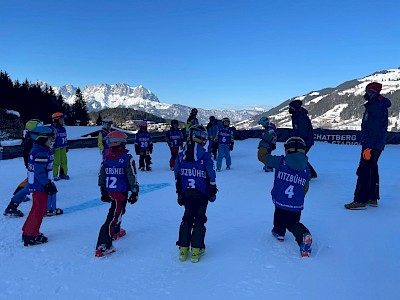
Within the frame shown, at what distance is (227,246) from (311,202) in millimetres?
3287

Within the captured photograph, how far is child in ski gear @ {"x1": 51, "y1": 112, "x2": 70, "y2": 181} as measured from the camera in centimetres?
1045

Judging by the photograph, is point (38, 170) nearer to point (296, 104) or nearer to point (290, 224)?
point (290, 224)

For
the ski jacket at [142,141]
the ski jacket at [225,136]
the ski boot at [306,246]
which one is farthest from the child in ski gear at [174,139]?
the ski boot at [306,246]

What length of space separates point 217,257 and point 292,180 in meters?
1.57

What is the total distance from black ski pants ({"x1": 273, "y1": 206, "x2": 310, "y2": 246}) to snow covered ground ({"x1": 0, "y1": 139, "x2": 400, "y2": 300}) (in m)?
0.23

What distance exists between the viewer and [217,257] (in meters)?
4.71

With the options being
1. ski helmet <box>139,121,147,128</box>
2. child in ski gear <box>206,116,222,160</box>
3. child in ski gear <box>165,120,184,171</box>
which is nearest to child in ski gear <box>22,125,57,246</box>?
ski helmet <box>139,121,147,128</box>

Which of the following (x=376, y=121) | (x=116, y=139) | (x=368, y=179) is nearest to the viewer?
(x=116, y=139)

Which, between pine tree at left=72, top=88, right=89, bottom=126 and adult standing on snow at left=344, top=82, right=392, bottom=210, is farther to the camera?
pine tree at left=72, top=88, right=89, bottom=126

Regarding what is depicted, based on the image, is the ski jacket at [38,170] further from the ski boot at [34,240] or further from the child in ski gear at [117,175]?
the child in ski gear at [117,175]

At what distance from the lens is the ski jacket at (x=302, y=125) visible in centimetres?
924

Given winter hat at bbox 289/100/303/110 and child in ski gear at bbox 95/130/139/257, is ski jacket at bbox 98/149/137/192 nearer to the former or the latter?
child in ski gear at bbox 95/130/139/257

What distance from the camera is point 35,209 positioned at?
5.41m

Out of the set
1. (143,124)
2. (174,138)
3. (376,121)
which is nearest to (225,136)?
(174,138)
